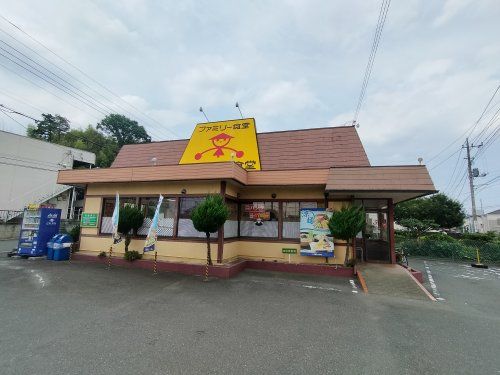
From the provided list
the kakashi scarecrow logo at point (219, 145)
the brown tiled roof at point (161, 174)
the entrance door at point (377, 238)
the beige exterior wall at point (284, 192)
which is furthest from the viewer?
the kakashi scarecrow logo at point (219, 145)

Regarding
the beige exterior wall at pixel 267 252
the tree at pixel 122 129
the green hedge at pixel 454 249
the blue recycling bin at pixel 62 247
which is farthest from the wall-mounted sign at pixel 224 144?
the tree at pixel 122 129

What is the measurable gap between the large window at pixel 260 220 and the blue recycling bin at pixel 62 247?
743 cm

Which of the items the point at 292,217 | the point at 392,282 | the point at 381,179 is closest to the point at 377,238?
the point at 392,282

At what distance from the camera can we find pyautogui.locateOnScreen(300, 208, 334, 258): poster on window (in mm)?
9859

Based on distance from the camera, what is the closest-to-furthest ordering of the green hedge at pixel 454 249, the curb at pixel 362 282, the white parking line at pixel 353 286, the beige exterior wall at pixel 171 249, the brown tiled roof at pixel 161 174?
the white parking line at pixel 353 286
the curb at pixel 362 282
the brown tiled roof at pixel 161 174
the beige exterior wall at pixel 171 249
the green hedge at pixel 454 249

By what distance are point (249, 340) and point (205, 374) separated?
3.87ft

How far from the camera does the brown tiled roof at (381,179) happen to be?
28.6 ft

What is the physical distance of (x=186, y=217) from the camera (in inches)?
406

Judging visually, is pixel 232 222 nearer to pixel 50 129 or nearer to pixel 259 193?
pixel 259 193

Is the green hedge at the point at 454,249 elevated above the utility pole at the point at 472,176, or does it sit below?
below

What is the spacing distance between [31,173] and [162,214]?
24.5 meters

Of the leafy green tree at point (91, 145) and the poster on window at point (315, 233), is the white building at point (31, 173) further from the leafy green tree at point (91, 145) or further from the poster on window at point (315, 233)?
the poster on window at point (315, 233)

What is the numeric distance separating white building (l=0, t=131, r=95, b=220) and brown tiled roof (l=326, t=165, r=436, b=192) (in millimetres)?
26176

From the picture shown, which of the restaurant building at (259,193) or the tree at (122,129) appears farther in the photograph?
the tree at (122,129)
